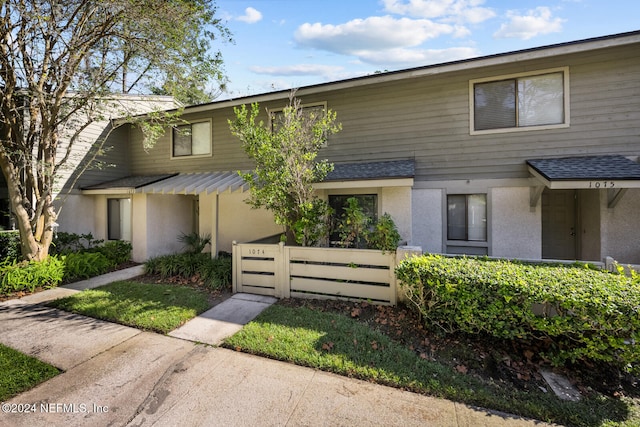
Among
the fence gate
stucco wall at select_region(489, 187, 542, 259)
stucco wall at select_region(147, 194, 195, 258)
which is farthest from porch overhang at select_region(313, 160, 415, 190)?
stucco wall at select_region(147, 194, 195, 258)

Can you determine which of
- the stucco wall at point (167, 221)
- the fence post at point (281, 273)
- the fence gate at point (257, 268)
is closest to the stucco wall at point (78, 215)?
the stucco wall at point (167, 221)

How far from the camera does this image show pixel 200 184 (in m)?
9.00

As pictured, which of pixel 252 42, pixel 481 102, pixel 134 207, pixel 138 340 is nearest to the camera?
pixel 138 340

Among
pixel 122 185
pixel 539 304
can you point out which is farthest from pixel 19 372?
pixel 122 185

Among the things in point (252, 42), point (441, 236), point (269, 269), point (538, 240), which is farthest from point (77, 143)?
point (538, 240)

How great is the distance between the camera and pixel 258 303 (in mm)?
6035

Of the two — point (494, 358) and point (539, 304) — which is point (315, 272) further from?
point (539, 304)

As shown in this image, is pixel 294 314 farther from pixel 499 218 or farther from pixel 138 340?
pixel 499 218

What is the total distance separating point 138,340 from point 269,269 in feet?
9.07

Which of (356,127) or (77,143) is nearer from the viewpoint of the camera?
(356,127)

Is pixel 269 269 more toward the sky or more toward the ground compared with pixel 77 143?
more toward the ground

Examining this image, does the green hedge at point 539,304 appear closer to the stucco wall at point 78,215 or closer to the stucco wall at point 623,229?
the stucco wall at point 623,229

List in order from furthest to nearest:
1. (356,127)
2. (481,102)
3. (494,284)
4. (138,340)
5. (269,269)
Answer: (356,127) < (481,102) < (269,269) < (138,340) < (494,284)

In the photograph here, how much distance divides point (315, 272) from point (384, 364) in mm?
2615
